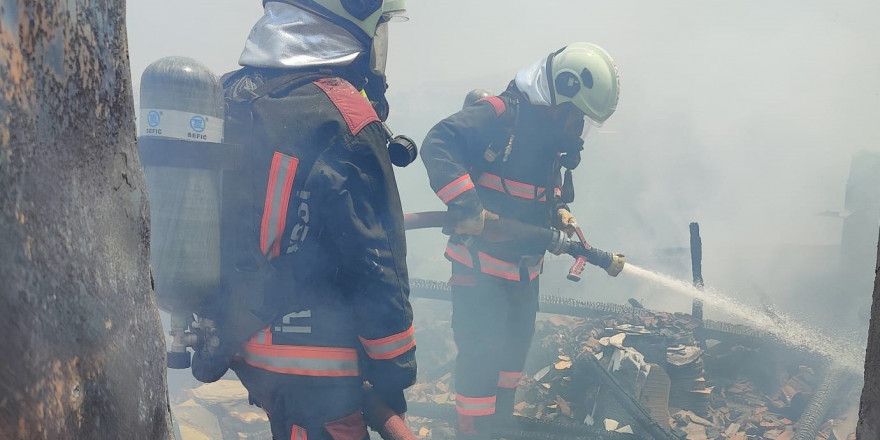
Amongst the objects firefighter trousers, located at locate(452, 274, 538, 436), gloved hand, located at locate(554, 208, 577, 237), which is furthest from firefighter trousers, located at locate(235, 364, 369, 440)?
gloved hand, located at locate(554, 208, 577, 237)

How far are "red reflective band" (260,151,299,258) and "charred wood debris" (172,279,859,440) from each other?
3.35 meters

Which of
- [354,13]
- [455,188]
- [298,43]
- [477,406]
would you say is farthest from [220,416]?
[354,13]

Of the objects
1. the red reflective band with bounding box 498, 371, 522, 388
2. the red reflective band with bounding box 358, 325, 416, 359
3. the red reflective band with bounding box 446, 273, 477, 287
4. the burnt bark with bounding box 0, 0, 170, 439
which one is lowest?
the red reflective band with bounding box 498, 371, 522, 388

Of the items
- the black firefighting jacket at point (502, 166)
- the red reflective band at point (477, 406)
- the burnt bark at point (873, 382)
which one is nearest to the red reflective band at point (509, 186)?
the black firefighting jacket at point (502, 166)

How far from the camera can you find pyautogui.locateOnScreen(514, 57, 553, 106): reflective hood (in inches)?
183

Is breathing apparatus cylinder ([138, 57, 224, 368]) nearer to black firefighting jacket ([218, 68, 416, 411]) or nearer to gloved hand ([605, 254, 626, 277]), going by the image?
black firefighting jacket ([218, 68, 416, 411])

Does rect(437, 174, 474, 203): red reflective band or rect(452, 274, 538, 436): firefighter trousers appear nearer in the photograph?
rect(437, 174, 474, 203): red reflective band

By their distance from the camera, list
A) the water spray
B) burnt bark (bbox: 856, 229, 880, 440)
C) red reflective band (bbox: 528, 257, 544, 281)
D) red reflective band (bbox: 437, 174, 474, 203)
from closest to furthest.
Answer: burnt bark (bbox: 856, 229, 880, 440), red reflective band (bbox: 437, 174, 474, 203), red reflective band (bbox: 528, 257, 544, 281), the water spray

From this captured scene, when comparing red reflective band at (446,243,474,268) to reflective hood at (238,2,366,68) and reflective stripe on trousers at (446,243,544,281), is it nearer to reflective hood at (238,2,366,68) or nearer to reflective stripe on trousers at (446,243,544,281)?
reflective stripe on trousers at (446,243,544,281)

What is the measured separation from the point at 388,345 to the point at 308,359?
327 millimetres

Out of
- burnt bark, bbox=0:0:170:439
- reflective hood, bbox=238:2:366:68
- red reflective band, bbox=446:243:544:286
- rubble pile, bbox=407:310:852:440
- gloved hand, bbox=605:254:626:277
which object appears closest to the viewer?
burnt bark, bbox=0:0:170:439

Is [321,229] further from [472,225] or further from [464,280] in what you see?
[464,280]

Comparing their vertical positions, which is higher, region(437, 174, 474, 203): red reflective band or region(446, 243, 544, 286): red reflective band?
region(437, 174, 474, 203): red reflective band

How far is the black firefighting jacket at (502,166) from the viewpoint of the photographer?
4512 millimetres
